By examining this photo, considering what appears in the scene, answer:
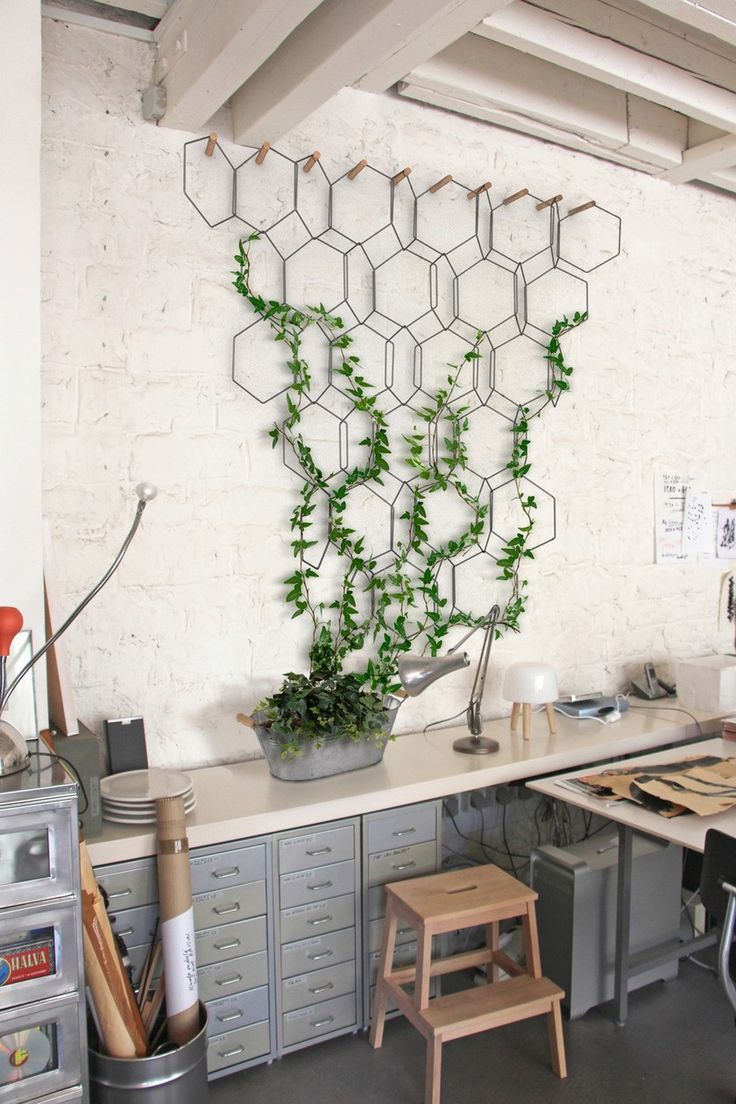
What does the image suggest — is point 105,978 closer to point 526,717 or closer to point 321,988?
point 321,988

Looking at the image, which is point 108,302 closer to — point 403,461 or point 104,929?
point 403,461

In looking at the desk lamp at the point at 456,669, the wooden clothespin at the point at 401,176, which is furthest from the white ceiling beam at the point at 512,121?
the desk lamp at the point at 456,669

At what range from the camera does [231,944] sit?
2449 mm

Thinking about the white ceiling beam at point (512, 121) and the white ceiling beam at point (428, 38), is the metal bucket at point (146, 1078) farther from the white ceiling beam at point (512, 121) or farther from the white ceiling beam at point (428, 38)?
the white ceiling beam at point (512, 121)

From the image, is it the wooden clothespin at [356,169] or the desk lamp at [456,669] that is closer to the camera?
the desk lamp at [456,669]

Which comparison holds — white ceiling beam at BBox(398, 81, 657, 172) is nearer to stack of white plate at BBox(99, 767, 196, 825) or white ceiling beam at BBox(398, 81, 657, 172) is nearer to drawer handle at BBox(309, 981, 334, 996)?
stack of white plate at BBox(99, 767, 196, 825)

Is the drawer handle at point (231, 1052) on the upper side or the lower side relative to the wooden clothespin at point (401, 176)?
lower

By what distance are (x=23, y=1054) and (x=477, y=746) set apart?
5.25 feet

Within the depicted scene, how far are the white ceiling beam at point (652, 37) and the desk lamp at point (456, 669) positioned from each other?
1.88 meters

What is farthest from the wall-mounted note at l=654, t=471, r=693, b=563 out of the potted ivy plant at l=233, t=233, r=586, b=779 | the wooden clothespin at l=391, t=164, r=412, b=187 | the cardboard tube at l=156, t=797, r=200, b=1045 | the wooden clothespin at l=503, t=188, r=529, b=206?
the cardboard tube at l=156, t=797, r=200, b=1045

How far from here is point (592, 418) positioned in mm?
3773

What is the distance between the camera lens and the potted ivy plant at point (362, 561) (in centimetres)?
273

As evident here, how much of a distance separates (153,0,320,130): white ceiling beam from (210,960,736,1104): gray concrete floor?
2.73 m

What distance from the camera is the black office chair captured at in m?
2.15
